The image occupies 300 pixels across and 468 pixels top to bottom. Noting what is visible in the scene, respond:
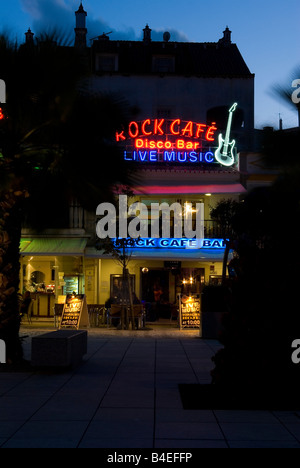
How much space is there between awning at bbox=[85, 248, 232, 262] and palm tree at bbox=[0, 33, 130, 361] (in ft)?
46.3

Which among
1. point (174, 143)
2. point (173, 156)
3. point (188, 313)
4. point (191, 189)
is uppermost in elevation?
point (174, 143)

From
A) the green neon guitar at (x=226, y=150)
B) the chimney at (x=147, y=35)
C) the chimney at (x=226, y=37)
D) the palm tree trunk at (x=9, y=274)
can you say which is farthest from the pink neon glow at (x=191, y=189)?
the palm tree trunk at (x=9, y=274)

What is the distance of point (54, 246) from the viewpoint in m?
27.2

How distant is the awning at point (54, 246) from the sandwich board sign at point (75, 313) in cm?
387

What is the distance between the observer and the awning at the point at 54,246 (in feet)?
85.5

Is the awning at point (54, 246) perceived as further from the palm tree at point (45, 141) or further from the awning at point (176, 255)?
the palm tree at point (45, 141)

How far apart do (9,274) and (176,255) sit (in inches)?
603

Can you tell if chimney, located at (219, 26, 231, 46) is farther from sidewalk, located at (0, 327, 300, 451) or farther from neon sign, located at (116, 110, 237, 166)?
sidewalk, located at (0, 327, 300, 451)

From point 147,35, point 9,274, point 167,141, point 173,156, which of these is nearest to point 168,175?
point 173,156

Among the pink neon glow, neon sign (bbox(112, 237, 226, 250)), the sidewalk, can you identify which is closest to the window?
the pink neon glow

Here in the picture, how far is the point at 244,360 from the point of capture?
29.5 feet

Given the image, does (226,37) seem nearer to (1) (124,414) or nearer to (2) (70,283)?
(2) (70,283)

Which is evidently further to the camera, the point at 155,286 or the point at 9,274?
the point at 155,286

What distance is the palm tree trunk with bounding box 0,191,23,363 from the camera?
12297mm
